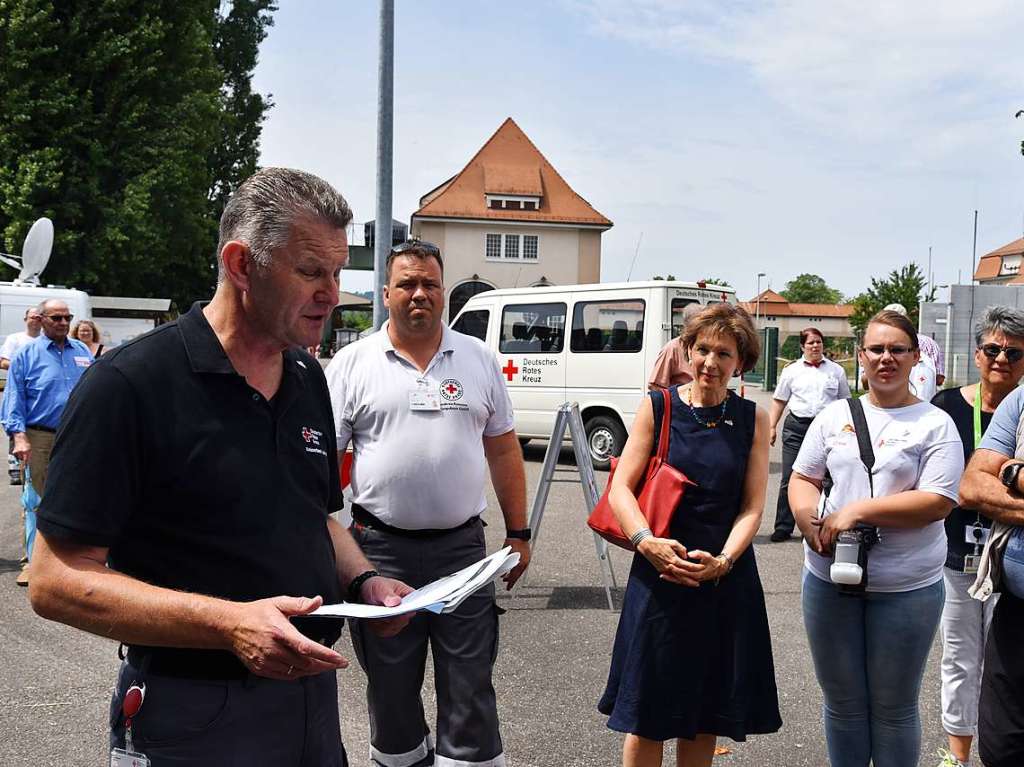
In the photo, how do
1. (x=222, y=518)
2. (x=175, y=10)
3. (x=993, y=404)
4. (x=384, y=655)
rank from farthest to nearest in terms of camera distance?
(x=175, y=10), (x=993, y=404), (x=384, y=655), (x=222, y=518)

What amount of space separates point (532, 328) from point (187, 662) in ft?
37.9

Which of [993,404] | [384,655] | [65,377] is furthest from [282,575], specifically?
[65,377]

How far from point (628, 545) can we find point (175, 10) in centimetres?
2603

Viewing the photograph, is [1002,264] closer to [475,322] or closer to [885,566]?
[475,322]

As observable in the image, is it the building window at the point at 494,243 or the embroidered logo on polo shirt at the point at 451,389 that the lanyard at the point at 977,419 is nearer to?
the embroidered logo on polo shirt at the point at 451,389

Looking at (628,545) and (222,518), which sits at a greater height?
(222,518)

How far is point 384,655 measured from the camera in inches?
125

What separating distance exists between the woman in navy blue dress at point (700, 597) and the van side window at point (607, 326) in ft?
28.7

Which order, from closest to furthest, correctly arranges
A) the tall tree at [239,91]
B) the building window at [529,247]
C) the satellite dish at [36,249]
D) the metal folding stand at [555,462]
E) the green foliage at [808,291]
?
the metal folding stand at [555,462] → the satellite dish at [36,249] → the tall tree at [239,91] → the building window at [529,247] → the green foliage at [808,291]

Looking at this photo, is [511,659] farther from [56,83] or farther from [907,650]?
[56,83]

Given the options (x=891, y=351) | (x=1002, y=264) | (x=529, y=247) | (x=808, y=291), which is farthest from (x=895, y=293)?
(x=808, y=291)

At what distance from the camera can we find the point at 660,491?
10.8 ft

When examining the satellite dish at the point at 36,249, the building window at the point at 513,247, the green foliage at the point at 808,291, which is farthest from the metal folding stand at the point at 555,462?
the green foliage at the point at 808,291

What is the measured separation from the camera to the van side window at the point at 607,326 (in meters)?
12.2
